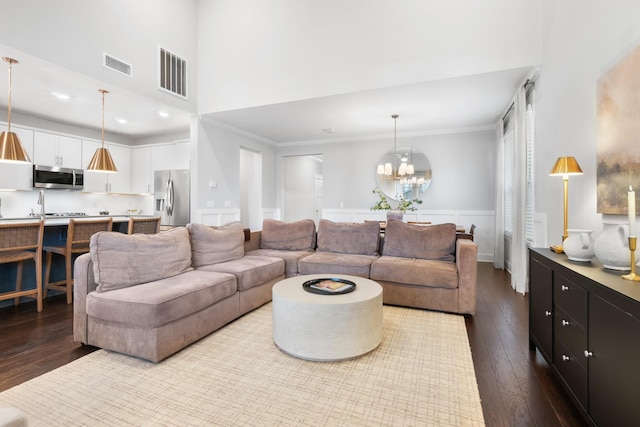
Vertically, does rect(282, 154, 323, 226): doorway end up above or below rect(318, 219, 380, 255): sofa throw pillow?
above

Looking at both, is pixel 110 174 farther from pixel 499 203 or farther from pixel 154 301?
pixel 499 203

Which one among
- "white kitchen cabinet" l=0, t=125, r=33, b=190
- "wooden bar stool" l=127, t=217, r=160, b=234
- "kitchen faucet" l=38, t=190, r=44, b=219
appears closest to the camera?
"wooden bar stool" l=127, t=217, r=160, b=234

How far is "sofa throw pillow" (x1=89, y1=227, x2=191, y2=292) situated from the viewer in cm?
226

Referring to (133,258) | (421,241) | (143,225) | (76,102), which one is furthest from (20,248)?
(421,241)

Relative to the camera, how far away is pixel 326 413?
5.06ft

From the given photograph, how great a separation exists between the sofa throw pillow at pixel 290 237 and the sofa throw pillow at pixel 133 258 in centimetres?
148

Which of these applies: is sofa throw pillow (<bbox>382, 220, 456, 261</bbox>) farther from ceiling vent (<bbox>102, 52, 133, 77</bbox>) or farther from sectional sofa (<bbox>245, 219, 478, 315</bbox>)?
ceiling vent (<bbox>102, 52, 133, 77</bbox>)

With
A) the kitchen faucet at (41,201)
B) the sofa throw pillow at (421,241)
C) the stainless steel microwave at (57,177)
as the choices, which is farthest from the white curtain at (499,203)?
the kitchen faucet at (41,201)

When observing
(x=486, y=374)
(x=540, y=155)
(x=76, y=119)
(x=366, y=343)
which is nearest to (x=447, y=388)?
(x=486, y=374)

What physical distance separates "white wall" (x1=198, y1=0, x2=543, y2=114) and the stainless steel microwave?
287 cm

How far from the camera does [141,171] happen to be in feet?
22.6

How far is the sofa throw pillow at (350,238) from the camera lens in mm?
3873

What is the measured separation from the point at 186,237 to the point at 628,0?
11.9 feet

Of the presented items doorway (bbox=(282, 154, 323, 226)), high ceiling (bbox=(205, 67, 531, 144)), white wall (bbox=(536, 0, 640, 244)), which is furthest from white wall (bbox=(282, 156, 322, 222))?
white wall (bbox=(536, 0, 640, 244))
